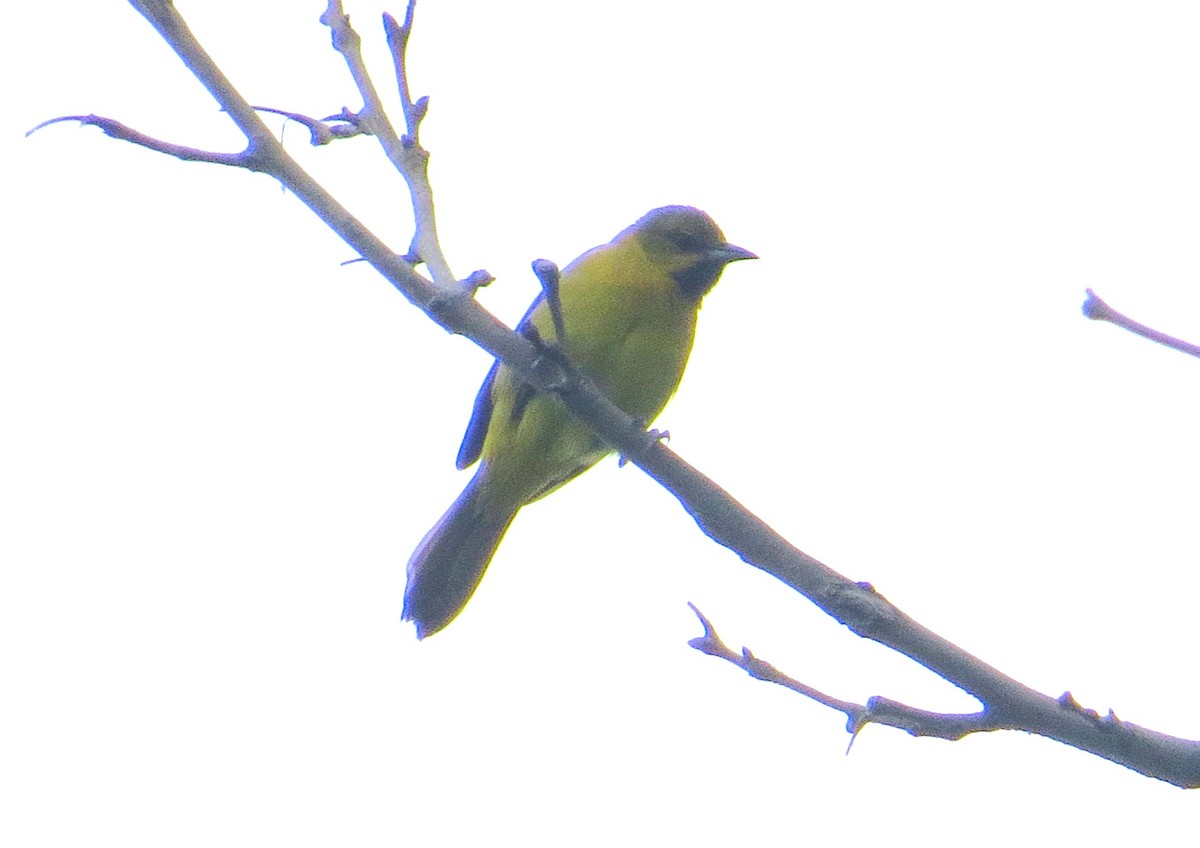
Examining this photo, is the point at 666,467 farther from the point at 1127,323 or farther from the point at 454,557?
the point at 454,557

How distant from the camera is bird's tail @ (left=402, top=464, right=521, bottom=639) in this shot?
517 cm

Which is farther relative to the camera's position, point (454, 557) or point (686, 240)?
point (686, 240)

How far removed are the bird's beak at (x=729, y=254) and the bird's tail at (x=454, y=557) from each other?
1227 mm

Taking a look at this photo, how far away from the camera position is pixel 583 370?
4777 mm

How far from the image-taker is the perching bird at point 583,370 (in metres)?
4.83

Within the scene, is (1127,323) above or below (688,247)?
below

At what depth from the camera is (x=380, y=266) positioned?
2.72m

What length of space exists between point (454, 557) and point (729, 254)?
1.56 meters

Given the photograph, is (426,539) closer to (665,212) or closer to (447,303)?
(665,212)

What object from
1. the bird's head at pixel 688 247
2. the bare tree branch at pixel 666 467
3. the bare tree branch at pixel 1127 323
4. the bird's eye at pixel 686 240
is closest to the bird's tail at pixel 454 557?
the bird's head at pixel 688 247

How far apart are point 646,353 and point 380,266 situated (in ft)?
7.46

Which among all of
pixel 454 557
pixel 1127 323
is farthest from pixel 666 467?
pixel 454 557

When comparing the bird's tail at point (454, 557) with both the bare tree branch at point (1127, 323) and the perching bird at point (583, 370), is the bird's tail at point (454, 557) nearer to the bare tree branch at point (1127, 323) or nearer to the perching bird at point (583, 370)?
the perching bird at point (583, 370)

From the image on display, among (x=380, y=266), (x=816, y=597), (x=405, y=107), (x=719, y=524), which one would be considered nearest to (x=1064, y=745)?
(x=816, y=597)
